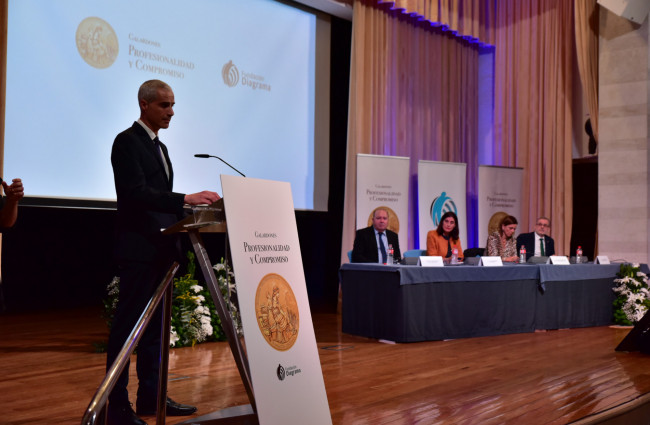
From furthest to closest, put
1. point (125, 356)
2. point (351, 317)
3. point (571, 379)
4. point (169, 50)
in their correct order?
1. point (169, 50)
2. point (351, 317)
3. point (571, 379)
4. point (125, 356)

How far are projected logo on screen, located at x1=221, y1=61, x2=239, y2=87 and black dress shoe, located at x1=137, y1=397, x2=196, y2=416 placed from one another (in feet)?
13.6

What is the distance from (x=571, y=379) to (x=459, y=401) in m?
0.92

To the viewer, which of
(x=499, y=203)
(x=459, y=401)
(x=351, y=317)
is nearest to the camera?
(x=459, y=401)

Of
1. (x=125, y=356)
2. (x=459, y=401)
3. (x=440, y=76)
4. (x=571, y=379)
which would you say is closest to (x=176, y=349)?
(x=459, y=401)

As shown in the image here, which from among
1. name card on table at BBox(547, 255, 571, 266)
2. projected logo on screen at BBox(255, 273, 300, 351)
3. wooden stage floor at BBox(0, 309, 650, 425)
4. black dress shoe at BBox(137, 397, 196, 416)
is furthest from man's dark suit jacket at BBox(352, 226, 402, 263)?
projected logo on screen at BBox(255, 273, 300, 351)

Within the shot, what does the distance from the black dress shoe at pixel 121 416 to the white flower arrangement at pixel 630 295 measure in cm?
525

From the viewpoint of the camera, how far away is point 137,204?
2609 mm

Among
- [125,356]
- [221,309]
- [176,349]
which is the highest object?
[221,309]

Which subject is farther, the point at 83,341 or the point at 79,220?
the point at 79,220

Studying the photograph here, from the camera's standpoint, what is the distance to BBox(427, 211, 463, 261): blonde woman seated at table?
20.4 feet

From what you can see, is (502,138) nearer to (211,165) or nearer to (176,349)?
(211,165)

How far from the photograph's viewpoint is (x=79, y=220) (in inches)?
269

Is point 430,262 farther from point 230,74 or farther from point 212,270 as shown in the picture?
point 212,270

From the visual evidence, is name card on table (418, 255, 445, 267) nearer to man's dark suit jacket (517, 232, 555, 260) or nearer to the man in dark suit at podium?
man's dark suit jacket (517, 232, 555, 260)
